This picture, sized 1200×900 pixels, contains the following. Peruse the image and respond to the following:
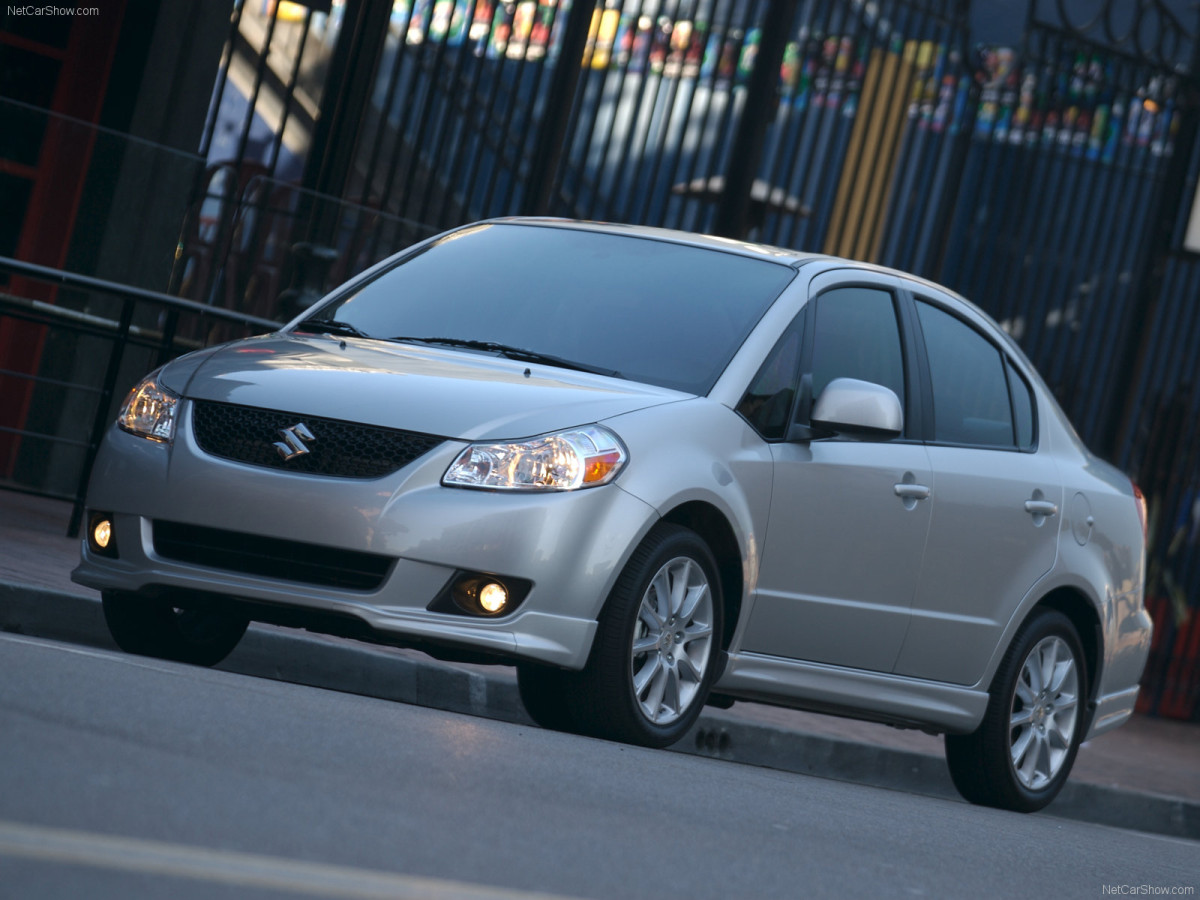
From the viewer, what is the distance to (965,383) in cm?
721

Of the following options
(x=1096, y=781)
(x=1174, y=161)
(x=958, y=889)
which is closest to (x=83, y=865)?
(x=958, y=889)

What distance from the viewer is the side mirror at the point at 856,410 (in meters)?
6.18

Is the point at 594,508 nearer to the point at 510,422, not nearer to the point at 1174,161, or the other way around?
the point at 510,422

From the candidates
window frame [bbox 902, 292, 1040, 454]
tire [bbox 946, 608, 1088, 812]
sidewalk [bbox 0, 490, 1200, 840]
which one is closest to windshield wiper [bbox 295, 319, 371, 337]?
sidewalk [bbox 0, 490, 1200, 840]

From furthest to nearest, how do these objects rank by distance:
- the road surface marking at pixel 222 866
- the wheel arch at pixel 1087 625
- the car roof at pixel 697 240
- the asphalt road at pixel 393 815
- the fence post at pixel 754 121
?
the fence post at pixel 754 121
the wheel arch at pixel 1087 625
the car roof at pixel 697 240
the asphalt road at pixel 393 815
the road surface marking at pixel 222 866

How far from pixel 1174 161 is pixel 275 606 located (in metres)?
10.1

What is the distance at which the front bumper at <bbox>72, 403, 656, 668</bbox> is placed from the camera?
5.38 metres

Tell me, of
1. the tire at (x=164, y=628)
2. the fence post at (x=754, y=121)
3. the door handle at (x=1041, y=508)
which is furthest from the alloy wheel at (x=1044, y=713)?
the fence post at (x=754, y=121)

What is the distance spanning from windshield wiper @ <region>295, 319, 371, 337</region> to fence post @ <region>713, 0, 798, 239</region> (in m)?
5.80

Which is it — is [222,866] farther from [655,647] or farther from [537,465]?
[655,647]

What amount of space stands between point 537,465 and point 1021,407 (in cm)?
273

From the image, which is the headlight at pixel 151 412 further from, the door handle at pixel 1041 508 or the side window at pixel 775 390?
the door handle at pixel 1041 508

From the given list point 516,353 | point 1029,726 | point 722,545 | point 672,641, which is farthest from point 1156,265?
point 672,641

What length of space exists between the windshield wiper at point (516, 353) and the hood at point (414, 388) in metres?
0.08
